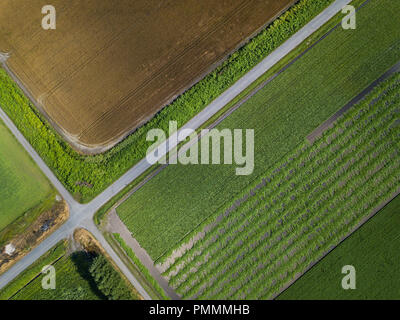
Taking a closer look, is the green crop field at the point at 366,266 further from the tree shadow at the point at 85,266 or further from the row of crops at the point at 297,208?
the tree shadow at the point at 85,266

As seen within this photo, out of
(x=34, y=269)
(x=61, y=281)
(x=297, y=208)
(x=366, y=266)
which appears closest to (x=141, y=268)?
(x=61, y=281)

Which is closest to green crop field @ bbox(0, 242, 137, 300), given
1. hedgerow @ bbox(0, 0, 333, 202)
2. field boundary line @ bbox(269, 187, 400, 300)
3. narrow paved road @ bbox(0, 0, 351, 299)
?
narrow paved road @ bbox(0, 0, 351, 299)

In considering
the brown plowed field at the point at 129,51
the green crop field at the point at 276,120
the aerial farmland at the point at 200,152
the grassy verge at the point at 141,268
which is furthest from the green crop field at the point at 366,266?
the brown plowed field at the point at 129,51

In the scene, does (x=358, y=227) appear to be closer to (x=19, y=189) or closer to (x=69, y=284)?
(x=69, y=284)
